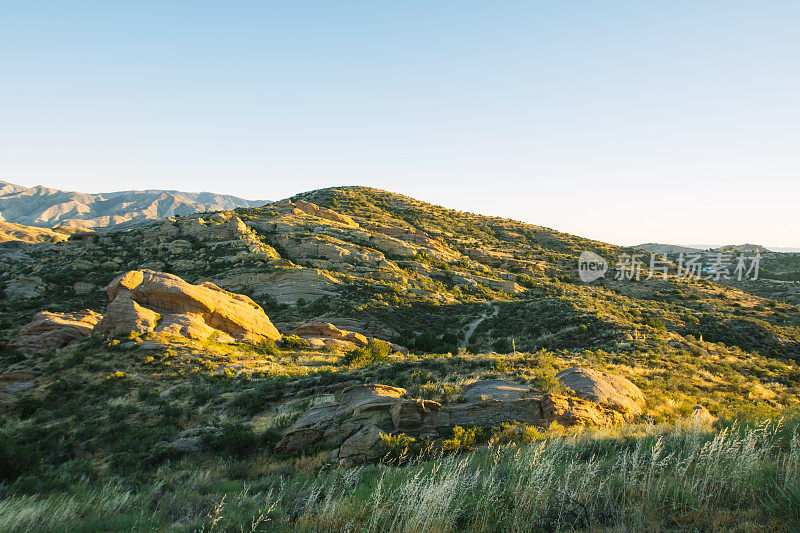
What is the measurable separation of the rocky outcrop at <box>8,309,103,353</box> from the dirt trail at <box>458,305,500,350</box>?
2493cm

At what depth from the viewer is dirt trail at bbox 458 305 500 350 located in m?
28.7

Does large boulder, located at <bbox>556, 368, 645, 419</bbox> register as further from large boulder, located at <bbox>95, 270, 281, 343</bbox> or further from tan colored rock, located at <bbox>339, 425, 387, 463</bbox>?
large boulder, located at <bbox>95, 270, 281, 343</bbox>

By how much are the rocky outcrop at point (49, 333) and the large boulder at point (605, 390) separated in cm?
2525

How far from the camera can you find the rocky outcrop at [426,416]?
895 cm

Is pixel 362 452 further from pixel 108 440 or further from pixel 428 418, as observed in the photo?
pixel 108 440

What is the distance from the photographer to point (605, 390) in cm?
1091

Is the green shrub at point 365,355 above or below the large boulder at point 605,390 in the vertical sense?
below

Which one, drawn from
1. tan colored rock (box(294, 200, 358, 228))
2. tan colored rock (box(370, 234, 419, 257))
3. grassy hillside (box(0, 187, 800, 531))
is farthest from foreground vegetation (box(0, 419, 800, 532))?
tan colored rock (box(294, 200, 358, 228))

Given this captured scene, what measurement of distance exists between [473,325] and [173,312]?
954 inches

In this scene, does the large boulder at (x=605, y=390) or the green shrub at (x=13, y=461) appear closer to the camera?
the green shrub at (x=13, y=461)

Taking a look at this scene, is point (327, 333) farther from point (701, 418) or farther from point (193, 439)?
point (701, 418)

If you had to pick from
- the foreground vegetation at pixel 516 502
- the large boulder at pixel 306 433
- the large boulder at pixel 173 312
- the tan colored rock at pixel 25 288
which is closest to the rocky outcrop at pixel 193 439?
the large boulder at pixel 306 433

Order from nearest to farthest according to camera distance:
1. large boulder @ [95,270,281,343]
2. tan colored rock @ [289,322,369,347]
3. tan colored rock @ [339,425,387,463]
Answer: tan colored rock @ [339,425,387,463] → large boulder @ [95,270,281,343] → tan colored rock @ [289,322,369,347]

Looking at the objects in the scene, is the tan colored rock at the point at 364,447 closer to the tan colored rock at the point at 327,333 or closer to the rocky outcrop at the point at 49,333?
the tan colored rock at the point at 327,333
